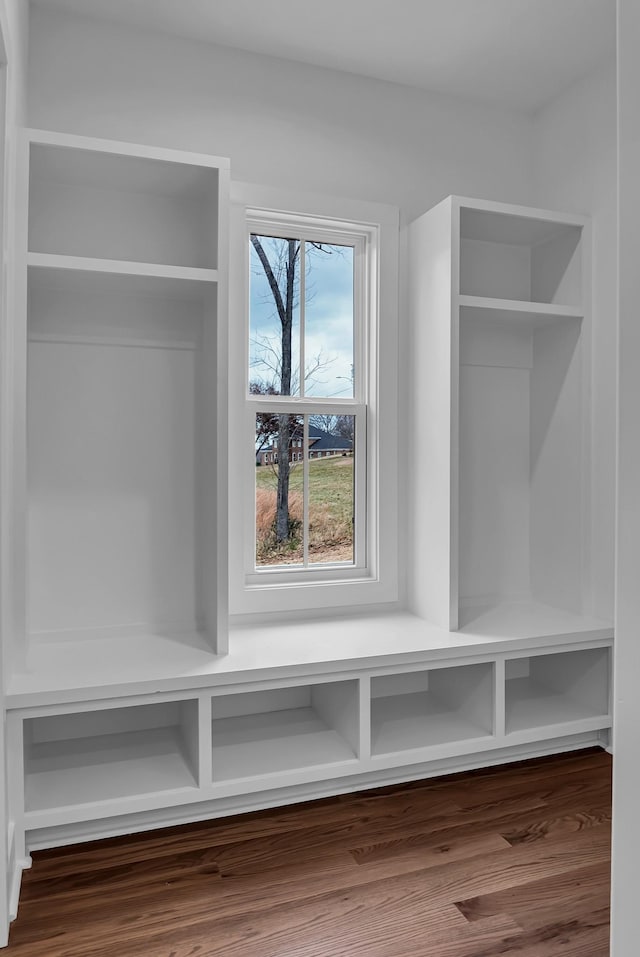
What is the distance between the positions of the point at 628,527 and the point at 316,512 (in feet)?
8.27

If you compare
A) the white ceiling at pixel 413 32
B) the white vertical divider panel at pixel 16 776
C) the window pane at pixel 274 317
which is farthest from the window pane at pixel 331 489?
the white ceiling at pixel 413 32

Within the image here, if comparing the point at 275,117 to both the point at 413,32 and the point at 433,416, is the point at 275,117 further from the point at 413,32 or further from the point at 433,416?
the point at 433,416

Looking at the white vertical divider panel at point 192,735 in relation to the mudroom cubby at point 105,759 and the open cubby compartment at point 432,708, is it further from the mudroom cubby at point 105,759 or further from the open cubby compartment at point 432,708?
the open cubby compartment at point 432,708

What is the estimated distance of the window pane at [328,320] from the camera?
285 cm

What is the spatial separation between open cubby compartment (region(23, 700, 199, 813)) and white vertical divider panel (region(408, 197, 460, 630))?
108 cm

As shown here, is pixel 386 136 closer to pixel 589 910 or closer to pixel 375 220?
pixel 375 220

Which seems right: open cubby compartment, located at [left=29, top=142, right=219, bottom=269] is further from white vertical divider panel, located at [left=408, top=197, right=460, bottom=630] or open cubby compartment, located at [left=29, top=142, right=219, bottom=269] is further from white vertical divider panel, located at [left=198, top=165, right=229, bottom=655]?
white vertical divider panel, located at [left=408, top=197, right=460, bottom=630]

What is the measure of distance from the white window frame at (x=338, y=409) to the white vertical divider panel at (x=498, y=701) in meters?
0.59

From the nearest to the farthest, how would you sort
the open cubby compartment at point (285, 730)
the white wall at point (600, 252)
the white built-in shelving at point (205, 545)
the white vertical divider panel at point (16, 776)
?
the white vertical divider panel at point (16, 776), the white built-in shelving at point (205, 545), the open cubby compartment at point (285, 730), the white wall at point (600, 252)

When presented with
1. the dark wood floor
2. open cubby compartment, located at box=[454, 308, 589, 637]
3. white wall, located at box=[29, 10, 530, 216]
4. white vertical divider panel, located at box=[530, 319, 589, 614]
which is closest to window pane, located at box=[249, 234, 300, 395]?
white wall, located at box=[29, 10, 530, 216]

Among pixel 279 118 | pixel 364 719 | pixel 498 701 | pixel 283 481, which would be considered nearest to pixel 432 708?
pixel 498 701

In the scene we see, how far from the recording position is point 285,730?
2465 millimetres

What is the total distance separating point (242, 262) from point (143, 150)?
0.59m

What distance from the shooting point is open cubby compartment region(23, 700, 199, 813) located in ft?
6.66
